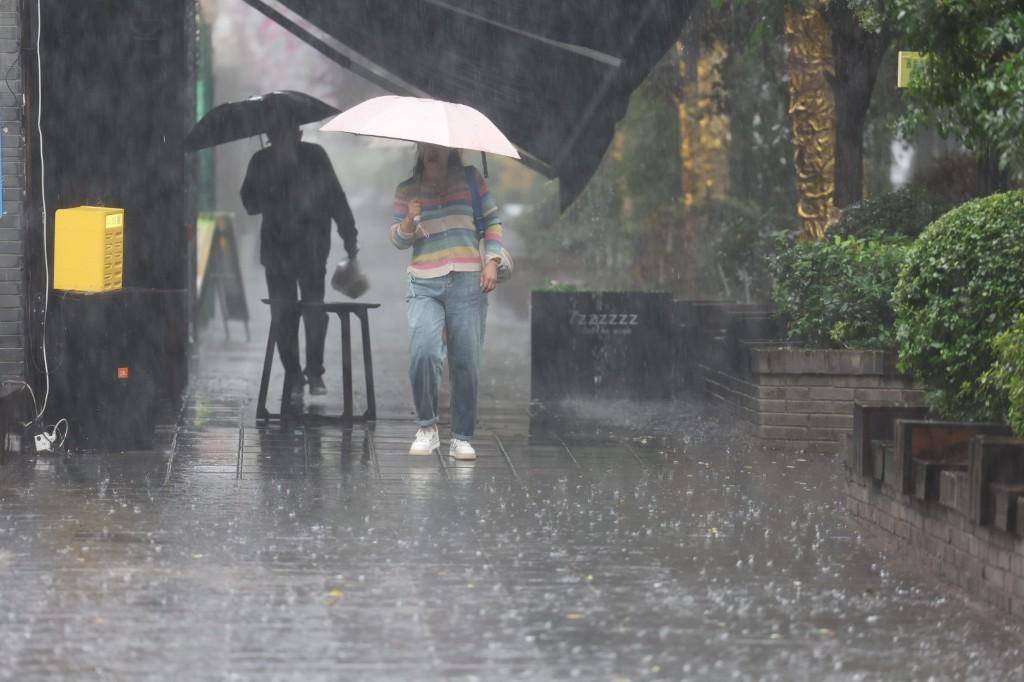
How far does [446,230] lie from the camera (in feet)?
32.5

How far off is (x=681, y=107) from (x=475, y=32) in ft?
22.1

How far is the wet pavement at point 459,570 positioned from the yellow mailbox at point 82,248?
3.22 ft

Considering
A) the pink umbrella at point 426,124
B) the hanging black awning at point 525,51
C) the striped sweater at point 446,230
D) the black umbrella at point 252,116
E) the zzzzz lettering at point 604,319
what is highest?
the hanging black awning at point 525,51

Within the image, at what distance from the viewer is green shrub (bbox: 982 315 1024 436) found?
671cm

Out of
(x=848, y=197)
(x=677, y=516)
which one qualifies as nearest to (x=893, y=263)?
(x=848, y=197)

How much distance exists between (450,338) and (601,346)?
333 cm

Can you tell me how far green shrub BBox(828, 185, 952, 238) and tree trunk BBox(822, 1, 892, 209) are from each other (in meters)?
0.53

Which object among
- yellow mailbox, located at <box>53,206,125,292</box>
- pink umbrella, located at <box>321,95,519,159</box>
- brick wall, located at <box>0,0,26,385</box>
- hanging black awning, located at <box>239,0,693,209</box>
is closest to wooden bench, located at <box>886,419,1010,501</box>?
pink umbrella, located at <box>321,95,519,159</box>

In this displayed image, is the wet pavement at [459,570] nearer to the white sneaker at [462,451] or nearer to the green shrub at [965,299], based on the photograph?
the white sneaker at [462,451]

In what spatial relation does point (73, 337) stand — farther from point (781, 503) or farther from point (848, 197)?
point (848, 197)

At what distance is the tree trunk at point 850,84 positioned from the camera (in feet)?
41.4

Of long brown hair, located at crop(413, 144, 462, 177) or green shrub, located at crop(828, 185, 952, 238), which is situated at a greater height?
long brown hair, located at crop(413, 144, 462, 177)

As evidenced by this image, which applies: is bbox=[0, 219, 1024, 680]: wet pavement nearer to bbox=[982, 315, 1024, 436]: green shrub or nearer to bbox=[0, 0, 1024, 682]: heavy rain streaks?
bbox=[0, 0, 1024, 682]: heavy rain streaks

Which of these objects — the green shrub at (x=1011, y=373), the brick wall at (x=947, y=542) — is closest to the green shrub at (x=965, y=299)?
the green shrub at (x=1011, y=373)
